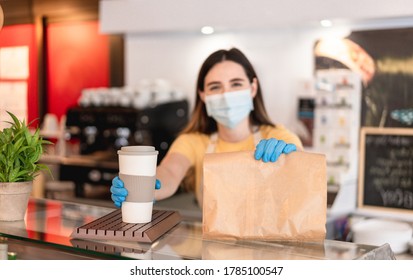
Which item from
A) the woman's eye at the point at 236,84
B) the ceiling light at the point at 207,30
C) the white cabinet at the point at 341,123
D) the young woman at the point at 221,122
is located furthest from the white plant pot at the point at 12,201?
the ceiling light at the point at 207,30

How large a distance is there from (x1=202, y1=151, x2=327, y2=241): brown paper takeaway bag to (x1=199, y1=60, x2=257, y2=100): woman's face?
0.67m

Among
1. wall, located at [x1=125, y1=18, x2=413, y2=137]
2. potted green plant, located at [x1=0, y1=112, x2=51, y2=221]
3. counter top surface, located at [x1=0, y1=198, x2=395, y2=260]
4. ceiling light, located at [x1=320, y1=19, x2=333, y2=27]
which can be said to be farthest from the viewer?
wall, located at [x1=125, y1=18, x2=413, y2=137]

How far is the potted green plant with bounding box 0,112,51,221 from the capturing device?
5.64 feet

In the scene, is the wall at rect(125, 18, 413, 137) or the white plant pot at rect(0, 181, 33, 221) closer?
the white plant pot at rect(0, 181, 33, 221)

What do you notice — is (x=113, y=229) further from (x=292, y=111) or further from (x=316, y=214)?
(x=292, y=111)

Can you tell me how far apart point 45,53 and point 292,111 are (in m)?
2.45

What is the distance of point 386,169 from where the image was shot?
394 centimetres

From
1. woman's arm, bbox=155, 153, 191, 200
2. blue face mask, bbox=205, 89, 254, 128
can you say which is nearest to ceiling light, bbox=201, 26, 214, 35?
woman's arm, bbox=155, 153, 191, 200

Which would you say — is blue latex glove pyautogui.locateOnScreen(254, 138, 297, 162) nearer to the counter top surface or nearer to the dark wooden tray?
the counter top surface

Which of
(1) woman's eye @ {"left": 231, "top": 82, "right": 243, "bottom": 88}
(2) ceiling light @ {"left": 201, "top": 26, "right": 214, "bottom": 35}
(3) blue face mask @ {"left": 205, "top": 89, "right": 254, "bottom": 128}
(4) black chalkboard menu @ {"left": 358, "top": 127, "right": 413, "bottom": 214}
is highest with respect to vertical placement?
(2) ceiling light @ {"left": 201, "top": 26, "right": 214, "bottom": 35}

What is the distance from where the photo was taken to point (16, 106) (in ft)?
6.84

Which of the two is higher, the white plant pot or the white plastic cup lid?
the white plastic cup lid

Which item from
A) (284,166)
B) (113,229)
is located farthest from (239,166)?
(113,229)

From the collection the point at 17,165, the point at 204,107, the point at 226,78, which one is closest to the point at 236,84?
the point at 226,78
